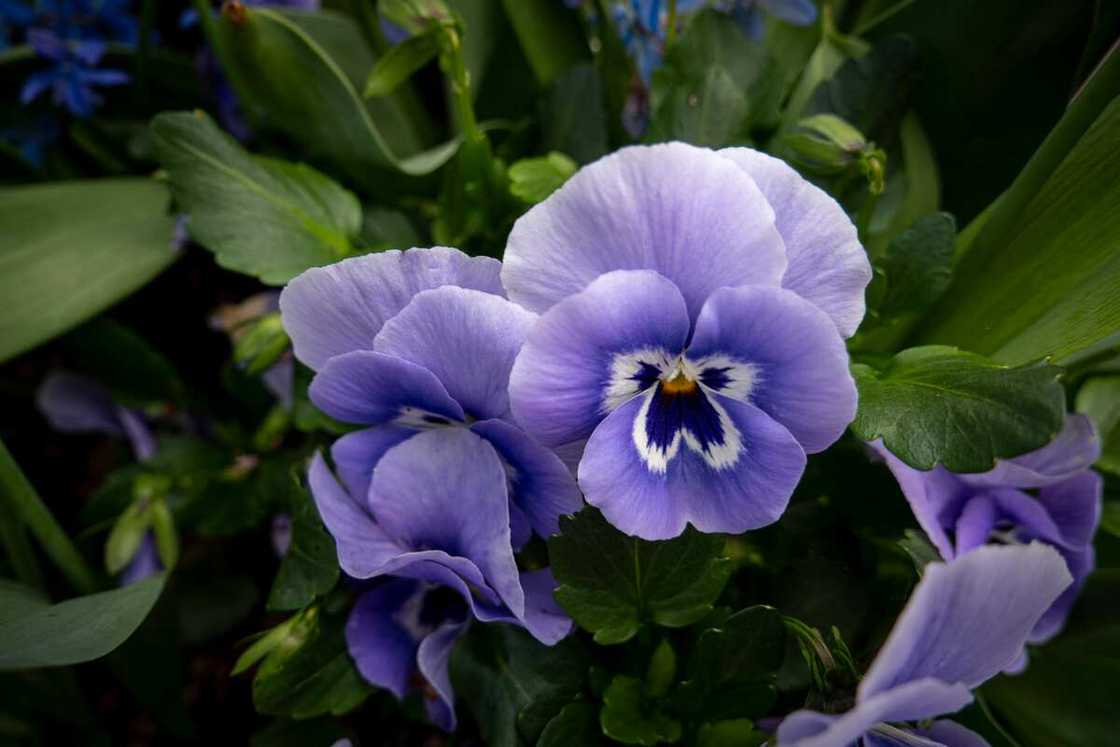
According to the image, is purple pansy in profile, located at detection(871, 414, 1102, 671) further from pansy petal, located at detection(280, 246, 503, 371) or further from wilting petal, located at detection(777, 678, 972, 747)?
pansy petal, located at detection(280, 246, 503, 371)

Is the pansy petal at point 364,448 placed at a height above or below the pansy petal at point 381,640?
above

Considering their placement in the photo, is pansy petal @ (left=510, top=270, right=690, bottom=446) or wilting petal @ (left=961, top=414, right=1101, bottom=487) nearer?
pansy petal @ (left=510, top=270, right=690, bottom=446)

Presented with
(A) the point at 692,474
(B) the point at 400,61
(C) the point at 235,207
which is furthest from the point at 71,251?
(A) the point at 692,474

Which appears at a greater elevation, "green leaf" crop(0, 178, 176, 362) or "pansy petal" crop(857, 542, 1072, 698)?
"pansy petal" crop(857, 542, 1072, 698)

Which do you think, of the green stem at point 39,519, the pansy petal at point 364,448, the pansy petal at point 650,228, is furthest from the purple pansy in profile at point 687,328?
the green stem at point 39,519

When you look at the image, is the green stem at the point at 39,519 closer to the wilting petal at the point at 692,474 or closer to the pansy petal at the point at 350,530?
the pansy petal at the point at 350,530

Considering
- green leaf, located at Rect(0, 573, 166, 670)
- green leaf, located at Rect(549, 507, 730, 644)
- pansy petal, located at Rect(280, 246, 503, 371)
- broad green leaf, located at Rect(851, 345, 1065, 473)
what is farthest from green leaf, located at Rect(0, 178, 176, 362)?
broad green leaf, located at Rect(851, 345, 1065, 473)
